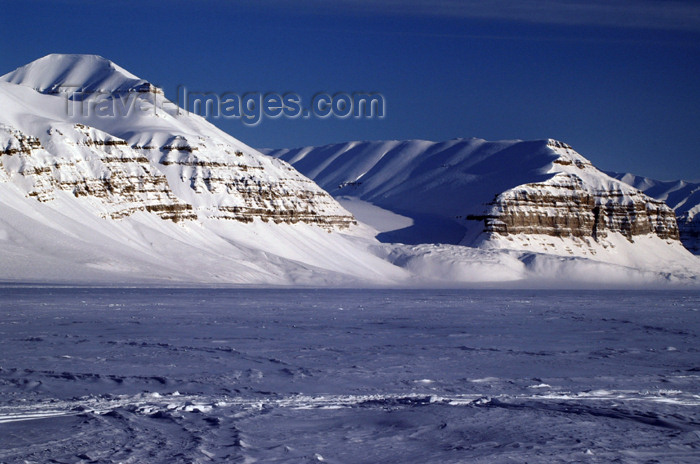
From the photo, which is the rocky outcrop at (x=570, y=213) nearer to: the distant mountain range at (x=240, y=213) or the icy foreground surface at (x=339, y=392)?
the distant mountain range at (x=240, y=213)

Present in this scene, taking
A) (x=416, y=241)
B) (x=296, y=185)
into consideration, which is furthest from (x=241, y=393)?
(x=416, y=241)

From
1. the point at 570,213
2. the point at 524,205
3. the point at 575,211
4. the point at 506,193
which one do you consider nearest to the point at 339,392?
the point at 506,193

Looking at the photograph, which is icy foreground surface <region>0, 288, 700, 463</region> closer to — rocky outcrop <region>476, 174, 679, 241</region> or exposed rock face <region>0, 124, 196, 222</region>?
exposed rock face <region>0, 124, 196, 222</region>

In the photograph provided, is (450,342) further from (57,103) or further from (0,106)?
(57,103)

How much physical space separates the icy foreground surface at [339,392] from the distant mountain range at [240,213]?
30.7m

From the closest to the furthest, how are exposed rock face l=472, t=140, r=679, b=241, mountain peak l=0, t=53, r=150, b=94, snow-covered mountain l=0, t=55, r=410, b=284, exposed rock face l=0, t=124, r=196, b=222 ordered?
snow-covered mountain l=0, t=55, r=410, b=284 < exposed rock face l=0, t=124, r=196, b=222 < mountain peak l=0, t=53, r=150, b=94 < exposed rock face l=472, t=140, r=679, b=241

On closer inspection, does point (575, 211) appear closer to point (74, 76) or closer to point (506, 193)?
point (506, 193)

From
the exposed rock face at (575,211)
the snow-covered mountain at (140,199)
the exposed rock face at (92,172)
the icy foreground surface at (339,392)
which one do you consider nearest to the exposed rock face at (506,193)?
the exposed rock face at (575,211)

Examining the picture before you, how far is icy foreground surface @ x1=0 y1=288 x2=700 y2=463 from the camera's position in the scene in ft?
36.6

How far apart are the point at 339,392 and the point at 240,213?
7021 cm

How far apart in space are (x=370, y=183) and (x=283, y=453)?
494 feet

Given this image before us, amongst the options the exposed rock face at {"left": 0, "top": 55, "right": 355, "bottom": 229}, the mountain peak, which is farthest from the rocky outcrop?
the mountain peak

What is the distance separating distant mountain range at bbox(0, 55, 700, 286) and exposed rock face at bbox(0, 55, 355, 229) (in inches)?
6.4

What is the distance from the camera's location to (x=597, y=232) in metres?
113
